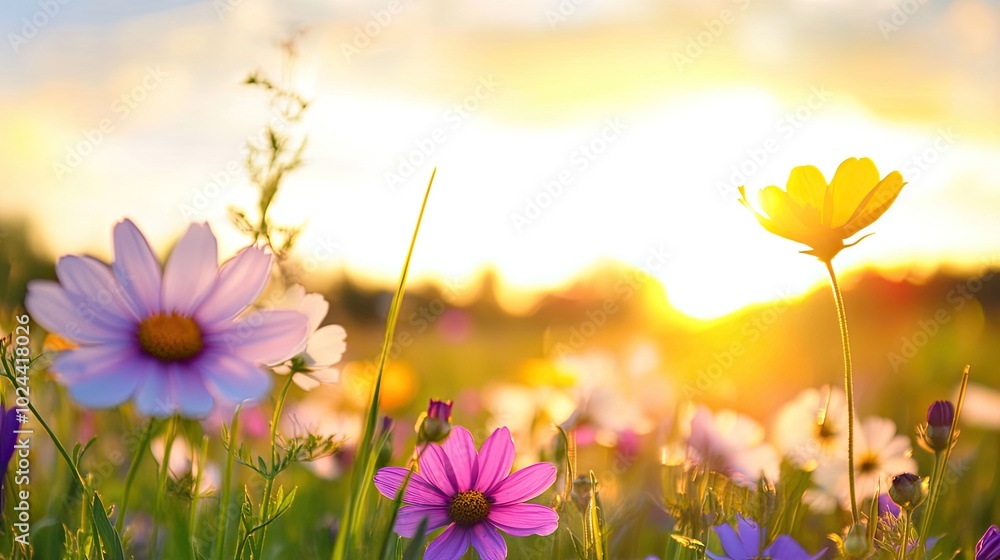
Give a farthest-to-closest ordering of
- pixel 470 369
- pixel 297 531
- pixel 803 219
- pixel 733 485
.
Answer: pixel 470 369 → pixel 297 531 → pixel 733 485 → pixel 803 219

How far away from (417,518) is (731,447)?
80 cm

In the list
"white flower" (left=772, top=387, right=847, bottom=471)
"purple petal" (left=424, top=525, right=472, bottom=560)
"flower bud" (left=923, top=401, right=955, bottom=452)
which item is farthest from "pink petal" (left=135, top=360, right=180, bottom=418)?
"white flower" (left=772, top=387, right=847, bottom=471)

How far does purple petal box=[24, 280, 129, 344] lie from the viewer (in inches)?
27.8

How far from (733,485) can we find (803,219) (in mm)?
414

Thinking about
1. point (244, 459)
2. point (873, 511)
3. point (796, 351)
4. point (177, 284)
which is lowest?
point (873, 511)

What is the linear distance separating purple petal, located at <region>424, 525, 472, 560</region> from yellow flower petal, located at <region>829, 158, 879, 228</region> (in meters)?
0.60

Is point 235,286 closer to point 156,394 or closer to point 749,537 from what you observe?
point 156,394

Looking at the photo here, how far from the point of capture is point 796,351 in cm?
372

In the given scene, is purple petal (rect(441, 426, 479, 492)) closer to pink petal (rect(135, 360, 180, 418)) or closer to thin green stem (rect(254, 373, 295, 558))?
thin green stem (rect(254, 373, 295, 558))

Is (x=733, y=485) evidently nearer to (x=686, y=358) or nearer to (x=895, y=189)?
(x=895, y=189)

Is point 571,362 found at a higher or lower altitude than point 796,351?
lower

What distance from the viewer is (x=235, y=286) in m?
0.80

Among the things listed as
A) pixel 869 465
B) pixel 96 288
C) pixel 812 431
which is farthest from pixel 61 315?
pixel 869 465

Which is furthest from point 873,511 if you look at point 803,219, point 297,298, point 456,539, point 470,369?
point 470,369
